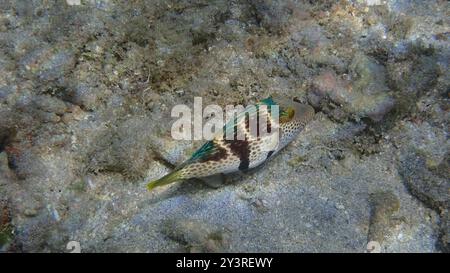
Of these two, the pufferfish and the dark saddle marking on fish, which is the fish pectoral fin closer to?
the pufferfish

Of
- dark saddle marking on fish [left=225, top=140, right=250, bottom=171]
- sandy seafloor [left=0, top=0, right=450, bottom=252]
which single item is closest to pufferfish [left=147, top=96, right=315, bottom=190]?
dark saddle marking on fish [left=225, top=140, right=250, bottom=171]

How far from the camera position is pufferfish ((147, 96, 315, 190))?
2.65 m

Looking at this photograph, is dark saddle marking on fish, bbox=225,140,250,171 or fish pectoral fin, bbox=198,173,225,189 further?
fish pectoral fin, bbox=198,173,225,189

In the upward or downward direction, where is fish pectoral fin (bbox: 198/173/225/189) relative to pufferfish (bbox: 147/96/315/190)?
downward

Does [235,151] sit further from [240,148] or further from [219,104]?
[219,104]

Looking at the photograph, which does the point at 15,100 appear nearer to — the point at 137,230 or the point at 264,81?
the point at 137,230

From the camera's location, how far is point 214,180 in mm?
2900

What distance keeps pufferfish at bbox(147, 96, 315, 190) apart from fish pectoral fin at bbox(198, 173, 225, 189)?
0.07 meters

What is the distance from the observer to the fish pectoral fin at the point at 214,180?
9.50ft

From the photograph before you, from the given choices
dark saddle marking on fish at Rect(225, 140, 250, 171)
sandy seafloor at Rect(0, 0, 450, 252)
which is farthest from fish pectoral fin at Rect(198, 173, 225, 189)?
dark saddle marking on fish at Rect(225, 140, 250, 171)

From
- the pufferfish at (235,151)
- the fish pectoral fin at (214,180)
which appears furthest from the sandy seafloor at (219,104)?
the pufferfish at (235,151)

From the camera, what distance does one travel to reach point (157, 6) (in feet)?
11.4
